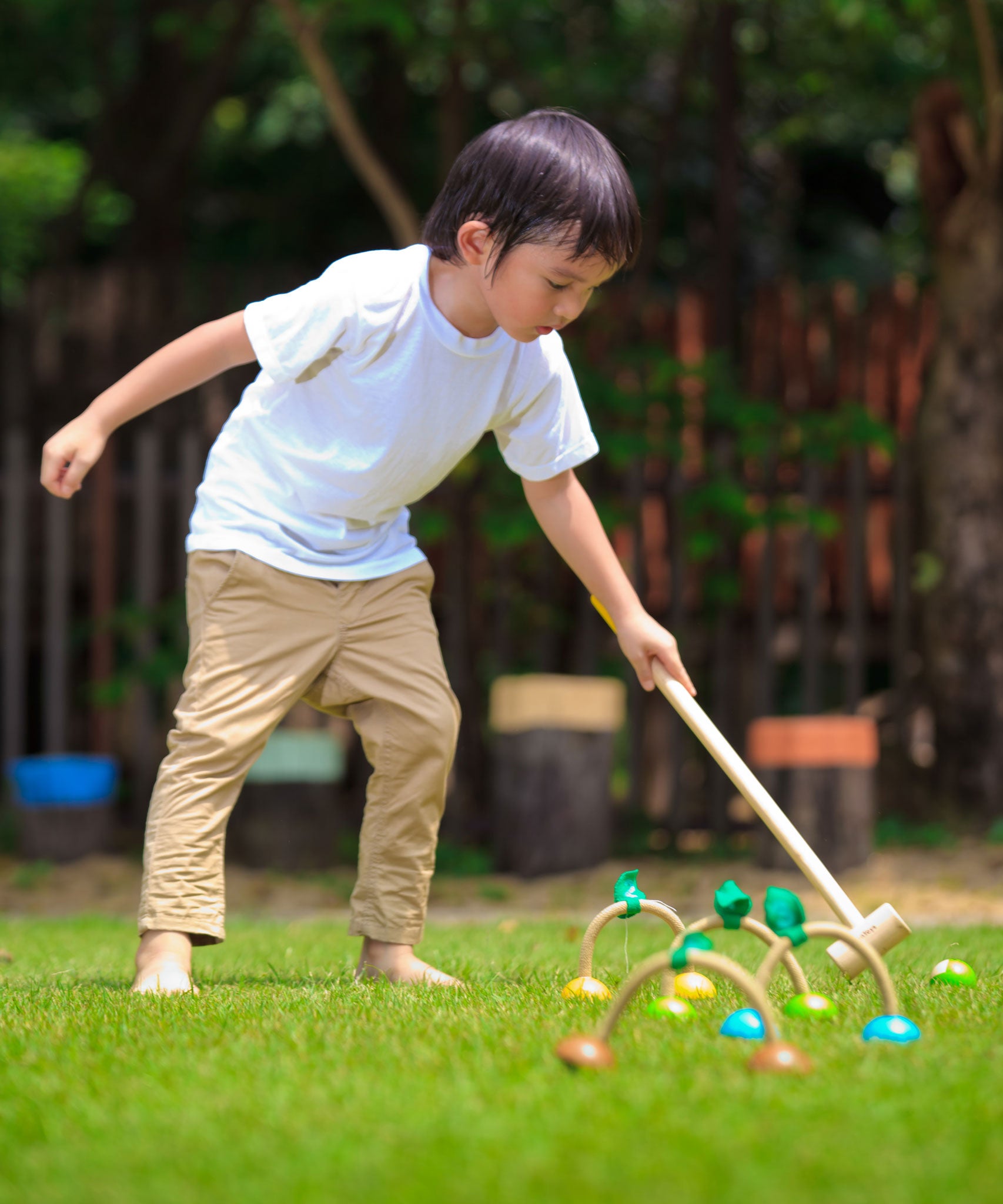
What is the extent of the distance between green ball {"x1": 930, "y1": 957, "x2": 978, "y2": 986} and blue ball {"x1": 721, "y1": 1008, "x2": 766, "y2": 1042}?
0.74 meters

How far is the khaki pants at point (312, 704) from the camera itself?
2.94 meters

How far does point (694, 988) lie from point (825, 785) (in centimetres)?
354

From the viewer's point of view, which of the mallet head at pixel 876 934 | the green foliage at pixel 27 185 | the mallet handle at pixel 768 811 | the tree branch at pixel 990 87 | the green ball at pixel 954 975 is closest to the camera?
the mallet head at pixel 876 934

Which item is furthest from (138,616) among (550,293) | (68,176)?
(550,293)

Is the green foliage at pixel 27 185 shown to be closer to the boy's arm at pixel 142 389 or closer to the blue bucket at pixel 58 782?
the blue bucket at pixel 58 782

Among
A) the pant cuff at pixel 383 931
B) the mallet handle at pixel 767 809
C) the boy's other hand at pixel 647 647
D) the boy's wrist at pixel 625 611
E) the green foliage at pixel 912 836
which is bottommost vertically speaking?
the green foliage at pixel 912 836

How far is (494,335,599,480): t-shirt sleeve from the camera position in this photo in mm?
3086

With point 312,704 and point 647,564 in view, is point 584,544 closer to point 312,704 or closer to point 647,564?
point 312,704

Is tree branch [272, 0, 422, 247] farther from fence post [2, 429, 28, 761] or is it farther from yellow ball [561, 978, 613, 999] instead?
yellow ball [561, 978, 613, 999]

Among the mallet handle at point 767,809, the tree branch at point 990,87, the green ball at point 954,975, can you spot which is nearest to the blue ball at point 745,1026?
the mallet handle at point 767,809

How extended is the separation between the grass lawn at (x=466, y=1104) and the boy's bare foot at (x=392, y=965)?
12.0 inches

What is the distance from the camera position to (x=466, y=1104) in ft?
5.61

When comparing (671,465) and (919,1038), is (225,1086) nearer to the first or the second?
(919,1038)

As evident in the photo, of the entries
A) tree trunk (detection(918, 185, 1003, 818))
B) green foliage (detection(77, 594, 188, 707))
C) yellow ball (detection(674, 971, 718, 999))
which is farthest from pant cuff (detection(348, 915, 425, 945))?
tree trunk (detection(918, 185, 1003, 818))
